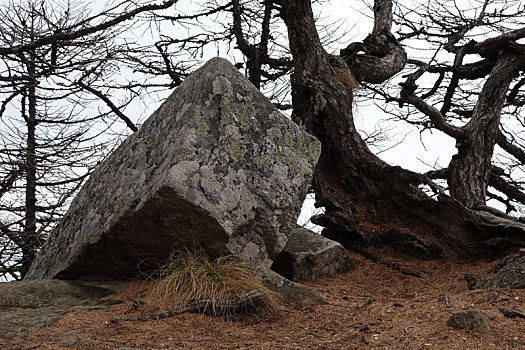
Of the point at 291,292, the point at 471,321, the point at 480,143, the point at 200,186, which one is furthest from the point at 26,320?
the point at 480,143

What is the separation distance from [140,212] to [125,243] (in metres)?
0.52

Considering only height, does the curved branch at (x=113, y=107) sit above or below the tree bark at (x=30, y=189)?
above

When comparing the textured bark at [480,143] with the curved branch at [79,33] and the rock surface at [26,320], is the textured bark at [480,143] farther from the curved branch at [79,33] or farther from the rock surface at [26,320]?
the rock surface at [26,320]

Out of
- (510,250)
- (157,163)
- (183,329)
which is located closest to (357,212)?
(510,250)

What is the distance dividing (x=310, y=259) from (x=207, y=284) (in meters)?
1.52

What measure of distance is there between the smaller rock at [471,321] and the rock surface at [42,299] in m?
2.51

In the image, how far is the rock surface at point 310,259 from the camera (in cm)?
506

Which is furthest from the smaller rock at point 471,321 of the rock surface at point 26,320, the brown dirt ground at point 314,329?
the rock surface at point 26,320

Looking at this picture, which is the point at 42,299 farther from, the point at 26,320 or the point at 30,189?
the point at 30,189

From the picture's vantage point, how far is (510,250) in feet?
17.6

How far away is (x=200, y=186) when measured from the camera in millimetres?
3871

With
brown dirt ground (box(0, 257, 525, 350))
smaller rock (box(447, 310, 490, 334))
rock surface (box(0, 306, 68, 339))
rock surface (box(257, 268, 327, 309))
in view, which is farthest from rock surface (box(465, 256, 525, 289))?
rock surface (box(0, 306, 68, 339))

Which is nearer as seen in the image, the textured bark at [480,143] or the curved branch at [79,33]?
the curved branch at [79,33]

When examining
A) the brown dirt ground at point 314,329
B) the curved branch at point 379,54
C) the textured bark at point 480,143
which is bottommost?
the brown dirt ground at point 314,329
